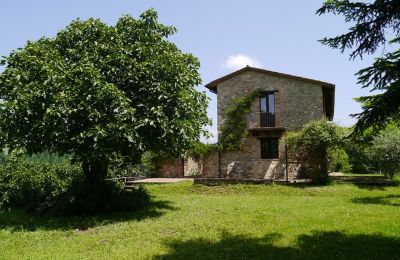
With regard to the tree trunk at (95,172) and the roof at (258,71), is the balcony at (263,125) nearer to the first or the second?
the roof at (258,71)

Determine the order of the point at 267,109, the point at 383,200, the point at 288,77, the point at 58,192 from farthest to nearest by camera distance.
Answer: the point at 267,109
the point at 288,77
the point at 58,192
the point at 383,200

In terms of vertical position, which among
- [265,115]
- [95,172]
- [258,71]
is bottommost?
[95,172]

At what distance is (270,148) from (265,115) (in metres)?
2.56

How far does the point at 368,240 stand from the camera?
10500 millimetres

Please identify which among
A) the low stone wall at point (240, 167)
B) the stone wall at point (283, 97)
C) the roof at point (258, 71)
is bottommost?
the low stone wall at point (240, 167)

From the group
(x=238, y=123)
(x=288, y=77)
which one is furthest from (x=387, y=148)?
(x=238, y=123)

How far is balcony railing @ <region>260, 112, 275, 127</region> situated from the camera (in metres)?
30.2

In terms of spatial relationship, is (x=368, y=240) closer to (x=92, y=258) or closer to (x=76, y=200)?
(x=92, y=258)

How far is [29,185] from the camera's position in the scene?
18.8m

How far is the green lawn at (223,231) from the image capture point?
9828 millimetres

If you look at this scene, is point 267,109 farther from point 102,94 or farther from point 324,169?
point 102,94

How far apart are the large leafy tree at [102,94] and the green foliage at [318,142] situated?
10704 mm

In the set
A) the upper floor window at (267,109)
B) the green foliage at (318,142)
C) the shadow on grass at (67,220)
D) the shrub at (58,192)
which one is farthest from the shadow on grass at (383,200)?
the upper floor window at (267,109)

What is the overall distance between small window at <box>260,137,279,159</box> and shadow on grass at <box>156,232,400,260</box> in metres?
18.7
